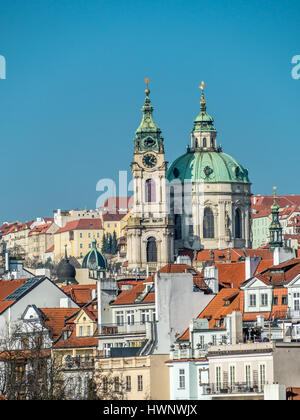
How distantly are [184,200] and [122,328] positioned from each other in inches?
4751

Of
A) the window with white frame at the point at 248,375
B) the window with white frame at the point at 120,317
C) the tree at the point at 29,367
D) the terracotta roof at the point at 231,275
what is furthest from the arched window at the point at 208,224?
the window with white frame at the point at 248,375

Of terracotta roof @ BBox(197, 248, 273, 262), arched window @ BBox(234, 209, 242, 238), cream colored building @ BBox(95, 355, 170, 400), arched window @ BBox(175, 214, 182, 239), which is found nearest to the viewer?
cream colored building @ BBox(95, 355, 170, 400)

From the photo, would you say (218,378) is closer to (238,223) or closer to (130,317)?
(130,317)

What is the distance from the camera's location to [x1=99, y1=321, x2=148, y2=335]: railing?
245ft

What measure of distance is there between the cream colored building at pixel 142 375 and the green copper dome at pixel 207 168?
421 feet

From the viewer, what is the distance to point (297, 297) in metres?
70.1

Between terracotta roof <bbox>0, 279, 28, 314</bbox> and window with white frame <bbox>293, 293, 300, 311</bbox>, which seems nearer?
window with white frame <bbox>293, 293, 300, 311</bbox>

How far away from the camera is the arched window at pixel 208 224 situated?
19375 cm

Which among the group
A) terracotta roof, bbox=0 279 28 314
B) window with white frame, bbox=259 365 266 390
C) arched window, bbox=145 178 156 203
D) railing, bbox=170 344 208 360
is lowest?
window with white frame, bbox=259 365 266 390

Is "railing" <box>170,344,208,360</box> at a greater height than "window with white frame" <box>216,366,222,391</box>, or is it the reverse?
"railing" <box>170,344,208,360</box>

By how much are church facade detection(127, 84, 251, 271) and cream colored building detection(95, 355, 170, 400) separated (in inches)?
4729

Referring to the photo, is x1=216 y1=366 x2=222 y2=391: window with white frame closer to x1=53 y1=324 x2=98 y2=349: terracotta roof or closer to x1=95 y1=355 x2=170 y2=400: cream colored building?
x1=95 y1=355 x2=170 y2=400: cream colored building

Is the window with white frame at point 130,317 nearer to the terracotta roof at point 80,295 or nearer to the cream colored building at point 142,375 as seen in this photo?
the cream colored building at point 142,375

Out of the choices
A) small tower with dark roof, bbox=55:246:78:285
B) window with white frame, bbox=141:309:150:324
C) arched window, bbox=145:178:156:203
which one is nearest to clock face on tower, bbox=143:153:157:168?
arched window, bbox=145:178:156:203
